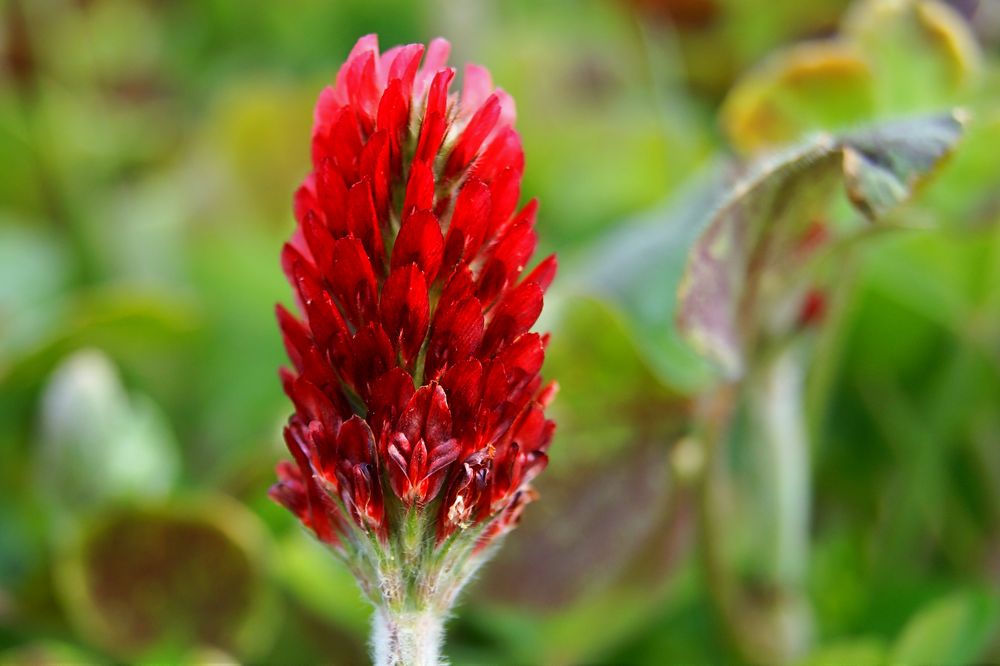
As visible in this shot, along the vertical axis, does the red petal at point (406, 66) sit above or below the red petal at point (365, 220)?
above

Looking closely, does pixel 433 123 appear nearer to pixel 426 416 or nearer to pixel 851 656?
pixel 426 416

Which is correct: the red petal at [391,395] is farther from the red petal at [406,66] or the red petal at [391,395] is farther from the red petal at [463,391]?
the red petal at [406,66]

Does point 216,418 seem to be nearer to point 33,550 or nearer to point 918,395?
point 33,550

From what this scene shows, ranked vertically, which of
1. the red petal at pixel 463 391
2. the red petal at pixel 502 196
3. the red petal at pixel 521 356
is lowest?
the red petal at pixel 463 391

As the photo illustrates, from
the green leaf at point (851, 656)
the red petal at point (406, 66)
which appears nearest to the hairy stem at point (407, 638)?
the red petal at point (406, 66)

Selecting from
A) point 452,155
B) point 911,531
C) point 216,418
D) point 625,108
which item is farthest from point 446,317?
point 625,108

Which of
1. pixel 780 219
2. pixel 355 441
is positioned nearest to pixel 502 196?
pixel 355 441
